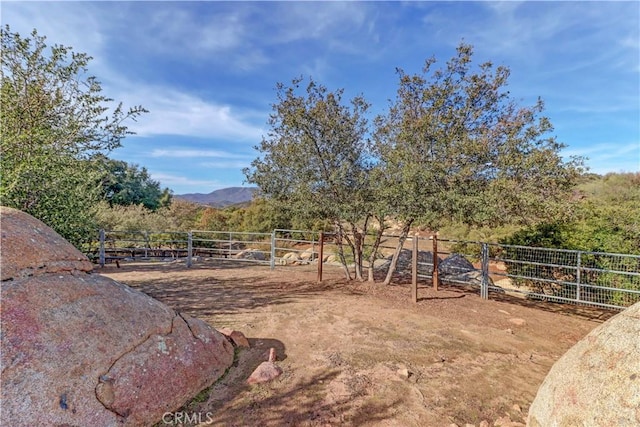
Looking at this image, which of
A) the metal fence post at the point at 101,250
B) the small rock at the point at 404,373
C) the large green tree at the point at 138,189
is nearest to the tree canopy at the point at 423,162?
the small rock at the point at 404,373

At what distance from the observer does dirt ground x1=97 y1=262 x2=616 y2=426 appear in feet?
8.48

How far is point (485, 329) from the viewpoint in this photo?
15.3 ft

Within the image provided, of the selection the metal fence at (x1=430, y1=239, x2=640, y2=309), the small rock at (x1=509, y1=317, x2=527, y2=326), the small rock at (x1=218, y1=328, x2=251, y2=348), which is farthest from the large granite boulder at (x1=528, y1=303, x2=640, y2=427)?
the metal fence at (x1=430, y1=239, x2=640, y2=309)

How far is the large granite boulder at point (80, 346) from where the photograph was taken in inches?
80.2

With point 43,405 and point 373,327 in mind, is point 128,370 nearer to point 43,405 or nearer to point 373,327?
point 43,405

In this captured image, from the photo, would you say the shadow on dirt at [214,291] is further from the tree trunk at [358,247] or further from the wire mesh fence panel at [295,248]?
the wire mesh fence panel at [295,248]

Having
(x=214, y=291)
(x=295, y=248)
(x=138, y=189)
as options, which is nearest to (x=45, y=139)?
(x=214, y=291)

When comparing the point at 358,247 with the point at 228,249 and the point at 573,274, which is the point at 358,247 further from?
the point at 228,249

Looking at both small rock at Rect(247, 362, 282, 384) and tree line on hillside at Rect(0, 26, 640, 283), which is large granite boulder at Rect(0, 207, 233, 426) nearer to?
small rock at Rect(247, 362, 282, 384)

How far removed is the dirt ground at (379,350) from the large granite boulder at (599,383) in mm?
532

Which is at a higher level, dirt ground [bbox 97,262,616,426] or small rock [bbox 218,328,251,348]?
small rock [bbox 218,328,251,348]

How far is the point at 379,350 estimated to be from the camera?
12.2 feet

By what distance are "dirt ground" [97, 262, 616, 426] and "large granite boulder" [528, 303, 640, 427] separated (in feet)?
1.75

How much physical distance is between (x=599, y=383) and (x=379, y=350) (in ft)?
7.15
